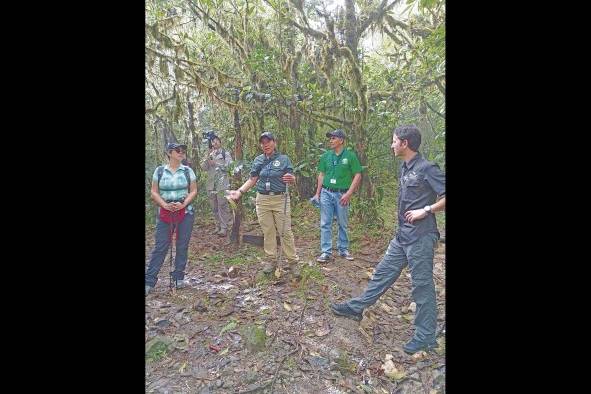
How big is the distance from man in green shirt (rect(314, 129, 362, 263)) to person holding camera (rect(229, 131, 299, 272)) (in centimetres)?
30

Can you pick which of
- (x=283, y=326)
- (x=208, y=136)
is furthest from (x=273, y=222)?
(x=208, y=136)

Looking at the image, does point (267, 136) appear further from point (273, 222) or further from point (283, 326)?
point (283, 326)

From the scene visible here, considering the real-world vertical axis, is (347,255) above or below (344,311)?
above

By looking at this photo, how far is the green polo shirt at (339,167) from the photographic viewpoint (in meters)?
3.43

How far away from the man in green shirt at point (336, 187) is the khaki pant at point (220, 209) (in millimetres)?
870

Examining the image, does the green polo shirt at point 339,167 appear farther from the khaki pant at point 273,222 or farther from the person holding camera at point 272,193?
the khaki pant at point 273,222

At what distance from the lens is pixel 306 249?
11.4ft

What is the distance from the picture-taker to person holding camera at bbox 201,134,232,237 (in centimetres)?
354

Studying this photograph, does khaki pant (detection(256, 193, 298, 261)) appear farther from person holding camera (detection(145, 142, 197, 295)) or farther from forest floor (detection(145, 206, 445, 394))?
person holding camera (detection(145, 142, 197, 295))

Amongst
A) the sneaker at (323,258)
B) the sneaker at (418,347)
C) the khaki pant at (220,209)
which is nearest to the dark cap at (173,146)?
the khaki pant at (220,209)

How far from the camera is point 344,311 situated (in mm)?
3340

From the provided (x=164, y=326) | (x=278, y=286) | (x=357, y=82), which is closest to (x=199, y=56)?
(x=357, y=82)

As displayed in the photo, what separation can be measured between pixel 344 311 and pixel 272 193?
126 centimetres
